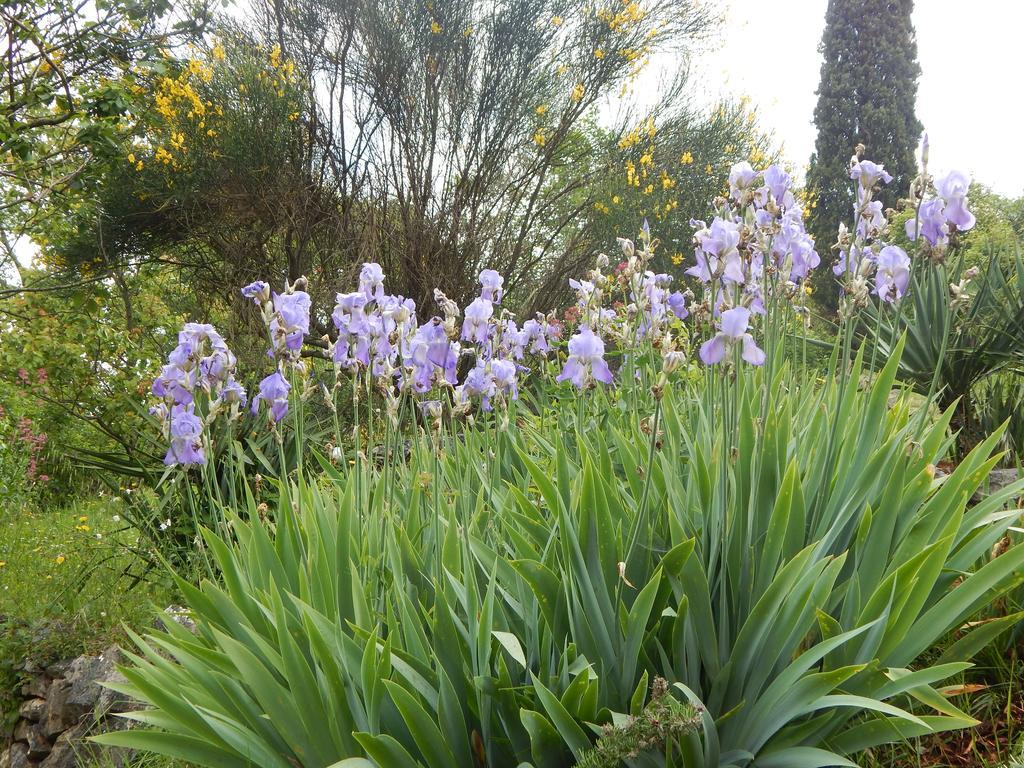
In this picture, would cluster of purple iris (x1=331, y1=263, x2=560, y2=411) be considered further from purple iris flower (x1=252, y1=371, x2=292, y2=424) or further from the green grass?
the green grass

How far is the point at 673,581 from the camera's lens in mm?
1749

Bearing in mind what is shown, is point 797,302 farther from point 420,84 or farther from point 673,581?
point 420,84

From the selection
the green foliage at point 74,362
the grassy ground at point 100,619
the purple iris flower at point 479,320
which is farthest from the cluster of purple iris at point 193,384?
the green foliage at point 74,362

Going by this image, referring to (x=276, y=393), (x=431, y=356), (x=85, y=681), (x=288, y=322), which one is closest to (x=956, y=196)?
(x=431, y=356)

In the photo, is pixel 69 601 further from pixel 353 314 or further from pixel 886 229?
pixel 886 229

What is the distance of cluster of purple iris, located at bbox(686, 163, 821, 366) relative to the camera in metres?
1.85

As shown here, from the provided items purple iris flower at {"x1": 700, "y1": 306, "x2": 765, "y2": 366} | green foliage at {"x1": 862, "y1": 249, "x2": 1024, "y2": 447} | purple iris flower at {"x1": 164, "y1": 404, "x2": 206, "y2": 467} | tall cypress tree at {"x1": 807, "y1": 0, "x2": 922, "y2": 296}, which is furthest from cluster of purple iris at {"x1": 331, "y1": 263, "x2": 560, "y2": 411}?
tall cypress tree at {"x1": 807, "y1": 0, "x2": 922, "y2": 296}

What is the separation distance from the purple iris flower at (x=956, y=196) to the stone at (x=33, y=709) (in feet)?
15.1

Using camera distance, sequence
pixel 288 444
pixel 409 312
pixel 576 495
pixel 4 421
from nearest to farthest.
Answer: pixel 576 495
pixel 409 312
pixel 288 444
pixel 4 421

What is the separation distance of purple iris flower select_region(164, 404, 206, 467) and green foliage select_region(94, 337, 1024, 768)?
0.27 metres

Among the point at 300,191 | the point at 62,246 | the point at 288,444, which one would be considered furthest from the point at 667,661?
the point at 62,246

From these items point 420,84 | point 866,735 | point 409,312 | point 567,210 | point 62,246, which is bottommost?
point 866,735

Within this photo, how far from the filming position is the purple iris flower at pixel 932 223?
1953 millimetres

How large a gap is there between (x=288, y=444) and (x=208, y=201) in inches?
194
